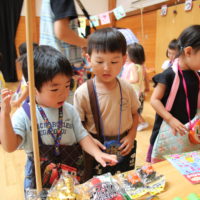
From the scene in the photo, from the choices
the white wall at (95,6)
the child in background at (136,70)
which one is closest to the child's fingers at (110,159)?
the child in background at (136,70)

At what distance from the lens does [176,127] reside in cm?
107

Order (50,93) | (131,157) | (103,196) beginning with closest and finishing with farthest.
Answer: (103,196)
(50,93)
(131,157)

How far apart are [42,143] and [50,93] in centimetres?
18

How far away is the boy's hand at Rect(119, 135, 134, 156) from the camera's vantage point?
1.00m

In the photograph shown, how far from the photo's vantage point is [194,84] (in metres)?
1.12

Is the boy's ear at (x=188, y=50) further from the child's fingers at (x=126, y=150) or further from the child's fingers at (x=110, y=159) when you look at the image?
the child's fingers at (x=110, y=159)

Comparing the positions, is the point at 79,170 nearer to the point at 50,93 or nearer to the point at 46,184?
the point at 46,184

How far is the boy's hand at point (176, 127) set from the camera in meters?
1.06

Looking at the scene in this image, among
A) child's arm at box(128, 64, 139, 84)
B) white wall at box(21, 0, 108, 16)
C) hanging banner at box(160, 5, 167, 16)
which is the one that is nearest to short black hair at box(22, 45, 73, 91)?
child's arm at box(128, 64, 139, 84)

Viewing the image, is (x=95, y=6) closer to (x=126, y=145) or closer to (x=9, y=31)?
(x=9, y=31)

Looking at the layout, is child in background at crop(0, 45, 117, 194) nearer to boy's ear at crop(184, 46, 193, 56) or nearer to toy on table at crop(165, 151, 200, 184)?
toy on table at crop(165, 151, 200, 184)

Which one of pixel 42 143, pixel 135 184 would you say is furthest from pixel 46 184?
pixel 135 184

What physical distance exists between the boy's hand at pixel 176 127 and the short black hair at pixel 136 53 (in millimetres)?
1572

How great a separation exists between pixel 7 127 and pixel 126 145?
58 cm
